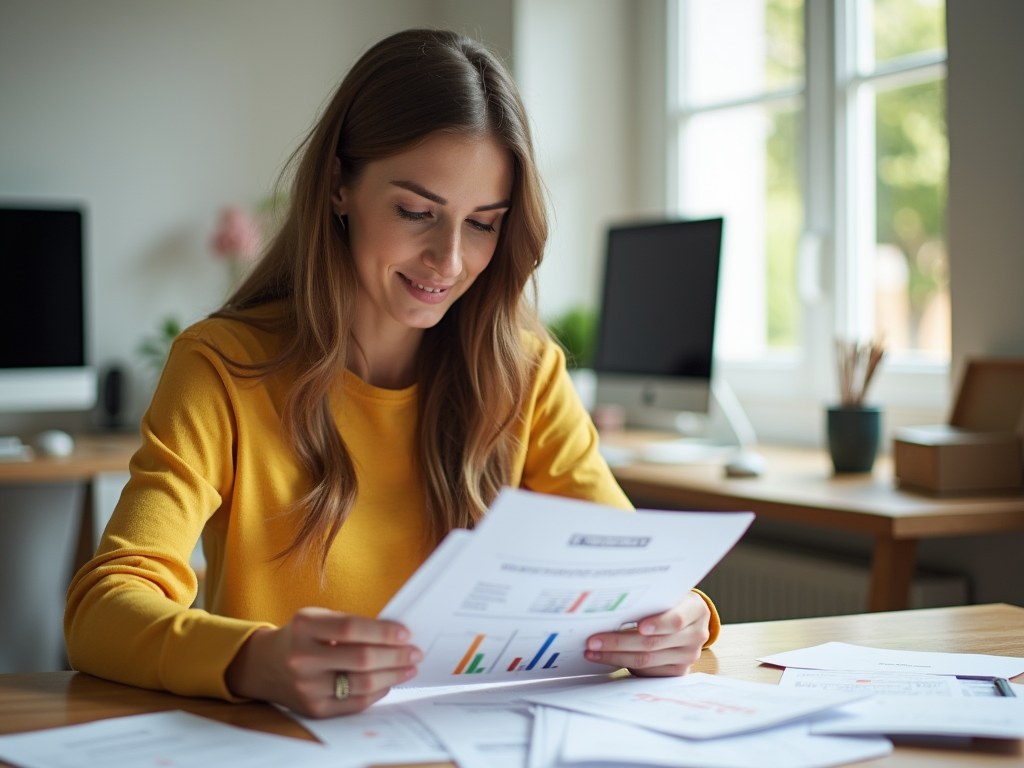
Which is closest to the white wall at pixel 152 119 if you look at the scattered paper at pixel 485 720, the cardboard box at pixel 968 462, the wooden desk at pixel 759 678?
the cardboard box at pixel 968 462

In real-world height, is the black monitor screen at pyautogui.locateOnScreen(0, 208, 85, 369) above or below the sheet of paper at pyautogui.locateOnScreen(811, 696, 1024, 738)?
above

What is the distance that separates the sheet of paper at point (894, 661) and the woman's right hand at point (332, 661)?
1.25 ft

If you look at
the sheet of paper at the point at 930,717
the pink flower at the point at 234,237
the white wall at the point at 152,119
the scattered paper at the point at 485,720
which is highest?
the white wall at the point at 152,119

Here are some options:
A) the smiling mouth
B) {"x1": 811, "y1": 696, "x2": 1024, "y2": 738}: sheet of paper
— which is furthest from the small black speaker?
{"x1": 811, "y1": 696, "x2": 1024, "y2": 738}: sheet of paper

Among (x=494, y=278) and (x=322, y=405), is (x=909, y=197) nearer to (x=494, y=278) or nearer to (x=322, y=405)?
(x=494, y=278)

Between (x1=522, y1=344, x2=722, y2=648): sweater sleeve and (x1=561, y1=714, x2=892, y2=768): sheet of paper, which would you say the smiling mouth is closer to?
(x1=522, y1=344, x2=722, y2=648): sweater sleeve

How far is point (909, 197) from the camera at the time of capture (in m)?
2.62

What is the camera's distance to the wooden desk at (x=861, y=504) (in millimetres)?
1730

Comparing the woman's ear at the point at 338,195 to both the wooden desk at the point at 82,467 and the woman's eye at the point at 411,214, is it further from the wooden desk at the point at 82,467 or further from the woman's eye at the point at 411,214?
the wooden desk at the point at 82,467

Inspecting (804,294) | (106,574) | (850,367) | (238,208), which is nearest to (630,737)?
(106,574)

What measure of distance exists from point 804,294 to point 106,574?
208cm

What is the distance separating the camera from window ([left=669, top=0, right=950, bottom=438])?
258 centimetres

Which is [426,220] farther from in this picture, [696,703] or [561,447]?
[696,703]

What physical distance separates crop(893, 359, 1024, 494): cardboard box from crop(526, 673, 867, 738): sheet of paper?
41.9 inches
